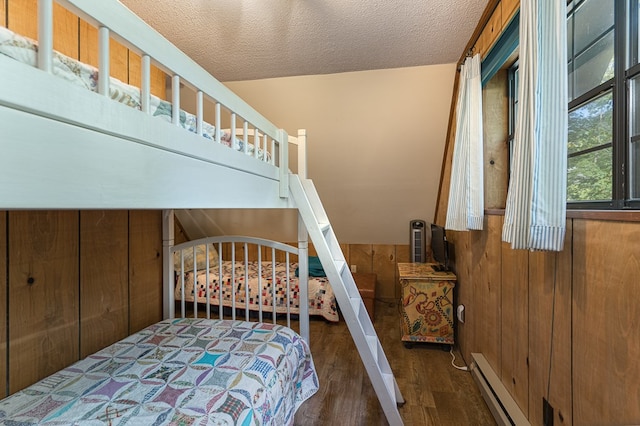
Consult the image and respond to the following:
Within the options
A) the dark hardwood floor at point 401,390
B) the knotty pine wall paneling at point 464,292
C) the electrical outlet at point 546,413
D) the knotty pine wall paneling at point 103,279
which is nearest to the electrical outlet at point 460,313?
A: the knotty pine wall paneling at point 464,292

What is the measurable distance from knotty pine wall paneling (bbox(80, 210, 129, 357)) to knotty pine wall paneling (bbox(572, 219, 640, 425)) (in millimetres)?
2200

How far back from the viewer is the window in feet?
3.16

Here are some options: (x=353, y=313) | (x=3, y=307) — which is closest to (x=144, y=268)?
(x=3, y=307)

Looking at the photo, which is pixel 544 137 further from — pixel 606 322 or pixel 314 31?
pixel 314 31

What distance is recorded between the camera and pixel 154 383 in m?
1.09

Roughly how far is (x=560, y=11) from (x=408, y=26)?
3.18 ft

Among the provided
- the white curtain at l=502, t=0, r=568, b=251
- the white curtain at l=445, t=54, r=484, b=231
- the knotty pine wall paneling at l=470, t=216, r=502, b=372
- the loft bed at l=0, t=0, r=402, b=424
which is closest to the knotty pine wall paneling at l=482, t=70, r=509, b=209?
the white curtain at l=445, t=54, r=484, b=231

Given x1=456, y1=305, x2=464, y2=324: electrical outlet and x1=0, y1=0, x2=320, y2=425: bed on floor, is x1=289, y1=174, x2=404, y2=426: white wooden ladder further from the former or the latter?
x1=456, y1=305, x2=464, y2=324: electrical outlet

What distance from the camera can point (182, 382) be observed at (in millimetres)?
1086

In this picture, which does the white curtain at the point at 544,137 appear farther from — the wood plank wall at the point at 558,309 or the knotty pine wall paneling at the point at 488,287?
the knotty pine wall paneling at the point at 488,287

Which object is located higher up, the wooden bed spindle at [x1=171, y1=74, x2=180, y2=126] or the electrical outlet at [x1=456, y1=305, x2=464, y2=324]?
the wooden bed spindle at [x1=171, y1=74, x2=180, y2=126]

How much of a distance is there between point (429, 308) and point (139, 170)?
2.33 m

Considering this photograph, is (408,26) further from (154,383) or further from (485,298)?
(154,383)

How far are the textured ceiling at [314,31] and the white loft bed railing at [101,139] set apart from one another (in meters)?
1.11
